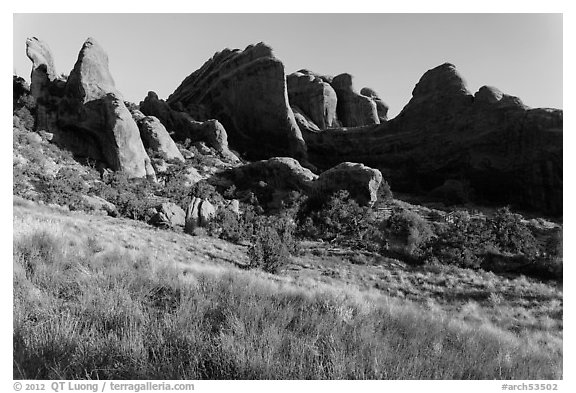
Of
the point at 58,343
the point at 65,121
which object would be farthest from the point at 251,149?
the point at 58,343

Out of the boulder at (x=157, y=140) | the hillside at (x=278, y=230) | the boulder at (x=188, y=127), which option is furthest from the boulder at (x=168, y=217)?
the boulder at (x=188, y=127)

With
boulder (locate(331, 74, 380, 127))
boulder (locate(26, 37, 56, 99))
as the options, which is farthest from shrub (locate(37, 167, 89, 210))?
boulder (locate(331, 74, 380, 127))

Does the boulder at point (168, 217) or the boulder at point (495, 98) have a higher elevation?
the boulder at point (495, 98)

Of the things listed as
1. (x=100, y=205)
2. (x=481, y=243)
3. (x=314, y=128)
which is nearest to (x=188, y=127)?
(x=314, y=128)

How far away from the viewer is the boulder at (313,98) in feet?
192

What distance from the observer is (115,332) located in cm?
340

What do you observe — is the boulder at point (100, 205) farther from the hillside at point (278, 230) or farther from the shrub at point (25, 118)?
the shrub at point (25, 118)

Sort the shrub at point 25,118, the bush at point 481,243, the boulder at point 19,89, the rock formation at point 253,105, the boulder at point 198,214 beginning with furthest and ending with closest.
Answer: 1. the rock formation at point 253,105
2. the boulder at point 19,89
3. the shrub at point 25,118
4. the boulder at point 198,214
5. the bush at point 481,243

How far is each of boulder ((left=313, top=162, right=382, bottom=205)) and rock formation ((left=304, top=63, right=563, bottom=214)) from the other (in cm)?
1283

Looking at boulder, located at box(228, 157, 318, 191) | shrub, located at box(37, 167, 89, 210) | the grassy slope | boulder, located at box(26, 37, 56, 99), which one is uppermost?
boulder, located at box(26, 37, 56, 99)

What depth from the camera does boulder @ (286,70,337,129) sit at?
58531 mm

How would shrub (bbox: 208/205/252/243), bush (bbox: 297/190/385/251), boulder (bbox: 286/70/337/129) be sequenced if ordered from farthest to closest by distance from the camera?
boulder (bbox: 286/70/337/129) → bush (bbox: 297/190/385/251) → shrub (bbox: 208/205/252/243)

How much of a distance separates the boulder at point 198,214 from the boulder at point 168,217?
0.58 meters

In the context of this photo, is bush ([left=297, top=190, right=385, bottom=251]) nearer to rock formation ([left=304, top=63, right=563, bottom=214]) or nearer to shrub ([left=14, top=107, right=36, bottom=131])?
rock formation ([left=304, top=63, right=563, bottom=214])
